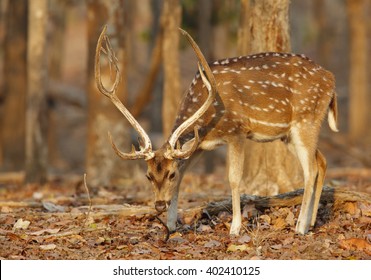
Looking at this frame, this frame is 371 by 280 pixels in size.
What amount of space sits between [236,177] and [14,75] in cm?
1271

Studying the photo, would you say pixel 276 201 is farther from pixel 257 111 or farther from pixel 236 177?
pixel 257 111

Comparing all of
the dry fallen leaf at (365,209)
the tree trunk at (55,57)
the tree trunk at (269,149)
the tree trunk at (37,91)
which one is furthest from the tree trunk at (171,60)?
the tree trunk at (55,57)

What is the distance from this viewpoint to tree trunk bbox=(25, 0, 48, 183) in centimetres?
1623

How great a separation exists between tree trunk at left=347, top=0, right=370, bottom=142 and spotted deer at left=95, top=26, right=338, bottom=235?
58.6 ft

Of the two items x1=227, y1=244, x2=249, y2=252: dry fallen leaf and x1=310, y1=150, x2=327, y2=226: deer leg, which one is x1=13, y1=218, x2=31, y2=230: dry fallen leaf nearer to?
x1=227, y1=244, x2=249, y2=252: dry fallen leaf

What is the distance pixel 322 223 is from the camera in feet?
32.8

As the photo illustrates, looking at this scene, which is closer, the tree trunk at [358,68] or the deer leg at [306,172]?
the deer leg at [306,172]

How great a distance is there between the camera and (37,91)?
641 inches

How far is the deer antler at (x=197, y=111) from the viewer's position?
9.11m

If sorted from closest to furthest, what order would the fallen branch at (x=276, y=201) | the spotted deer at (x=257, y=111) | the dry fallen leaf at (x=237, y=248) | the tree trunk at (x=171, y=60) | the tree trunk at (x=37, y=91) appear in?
1. the dry fallen leaf at (x=237, y=248)
2. the spotted deer at (x=257, y=111)
3. the fallen branch at (x=276, y=201)
4. the tree trunk at (x=171, y=60)
5. the tree trunk at (x=37, y=91)

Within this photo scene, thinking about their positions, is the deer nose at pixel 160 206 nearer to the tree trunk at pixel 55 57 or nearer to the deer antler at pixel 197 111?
the deer antler at pixel 197 111

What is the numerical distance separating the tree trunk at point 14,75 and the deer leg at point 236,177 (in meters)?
12.5

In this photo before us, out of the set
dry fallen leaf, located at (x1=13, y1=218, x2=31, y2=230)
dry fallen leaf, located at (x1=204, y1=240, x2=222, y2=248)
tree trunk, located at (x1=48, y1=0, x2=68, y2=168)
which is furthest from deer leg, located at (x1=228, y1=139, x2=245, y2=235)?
tree trunk, located at (x1=48, y1=0, x2=68, y2=168)

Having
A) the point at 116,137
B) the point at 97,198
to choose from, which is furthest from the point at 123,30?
the point at 97,198
